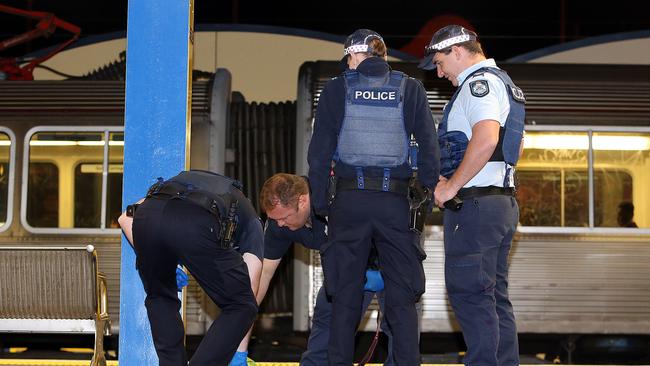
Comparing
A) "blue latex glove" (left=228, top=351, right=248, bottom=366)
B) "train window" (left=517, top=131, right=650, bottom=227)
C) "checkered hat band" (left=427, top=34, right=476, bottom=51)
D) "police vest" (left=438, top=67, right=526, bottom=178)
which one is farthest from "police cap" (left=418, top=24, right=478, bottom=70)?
"train window" (left=517, top=131, right=650, bottom=227)

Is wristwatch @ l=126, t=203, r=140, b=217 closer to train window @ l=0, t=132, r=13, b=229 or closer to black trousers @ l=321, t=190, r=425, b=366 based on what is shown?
black trousers @ l=321, t=190, r=425, b=366

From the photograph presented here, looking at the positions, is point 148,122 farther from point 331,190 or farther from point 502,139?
point 502,139

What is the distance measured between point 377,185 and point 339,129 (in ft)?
1.06

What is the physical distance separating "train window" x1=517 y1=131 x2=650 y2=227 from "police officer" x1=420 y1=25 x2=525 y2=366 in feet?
10.1

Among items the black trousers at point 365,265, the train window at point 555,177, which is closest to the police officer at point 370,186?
the black trousers at point 365,265

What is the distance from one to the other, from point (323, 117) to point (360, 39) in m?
0.43

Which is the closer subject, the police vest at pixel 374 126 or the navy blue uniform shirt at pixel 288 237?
the police vest at pixel 374 126

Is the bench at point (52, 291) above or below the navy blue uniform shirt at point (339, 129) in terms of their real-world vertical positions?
below

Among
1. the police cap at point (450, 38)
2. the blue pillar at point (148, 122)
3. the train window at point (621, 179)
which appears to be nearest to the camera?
the police cap at point (450, 38)

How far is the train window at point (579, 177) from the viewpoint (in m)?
7.09

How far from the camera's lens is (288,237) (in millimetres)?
4645

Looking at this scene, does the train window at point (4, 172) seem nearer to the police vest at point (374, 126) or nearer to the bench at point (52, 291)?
the bench at point (52, 291)

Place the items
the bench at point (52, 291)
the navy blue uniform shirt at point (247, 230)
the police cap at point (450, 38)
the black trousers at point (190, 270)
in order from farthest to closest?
1. the bench at point (52, 291)
2. the police cap at point (450, 38)
3. the navy blue uniform shirt at point (247, 230)
4. the black trousers at point (190, 270)

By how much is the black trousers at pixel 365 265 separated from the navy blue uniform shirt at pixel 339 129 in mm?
125
